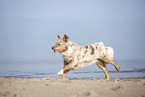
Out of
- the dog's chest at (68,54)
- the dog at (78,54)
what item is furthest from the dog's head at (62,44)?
the dog's chest at (68,54)

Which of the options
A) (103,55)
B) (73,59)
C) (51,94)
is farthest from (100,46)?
(51,94)

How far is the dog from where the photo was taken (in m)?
8.83

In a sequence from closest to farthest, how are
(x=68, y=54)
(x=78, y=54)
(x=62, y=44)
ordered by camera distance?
(x=62, y=44), (x=68, y=54), (x=78, y=54)

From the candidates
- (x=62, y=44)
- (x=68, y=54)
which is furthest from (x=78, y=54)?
(x=62, y=44)

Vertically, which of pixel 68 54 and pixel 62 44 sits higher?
pixel 62 44

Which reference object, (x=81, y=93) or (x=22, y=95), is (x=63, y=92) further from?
(x=22, y=95)

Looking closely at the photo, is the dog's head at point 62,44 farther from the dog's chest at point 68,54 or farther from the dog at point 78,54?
the dog's chest at point 68,54

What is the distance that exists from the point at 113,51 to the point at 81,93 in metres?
5.36

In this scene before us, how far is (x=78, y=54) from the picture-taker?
358 inches

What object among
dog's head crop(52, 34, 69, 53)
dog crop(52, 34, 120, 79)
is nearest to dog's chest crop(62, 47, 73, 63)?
dog crop(52, 34, 120, 79)

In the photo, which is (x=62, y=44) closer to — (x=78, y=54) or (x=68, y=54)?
(x=68, y=54)

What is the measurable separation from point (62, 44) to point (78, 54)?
0.81 meters

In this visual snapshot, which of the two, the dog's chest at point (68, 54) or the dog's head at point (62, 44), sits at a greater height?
the dog's head at point (62, 44)

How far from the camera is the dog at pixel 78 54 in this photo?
29.0 feet
